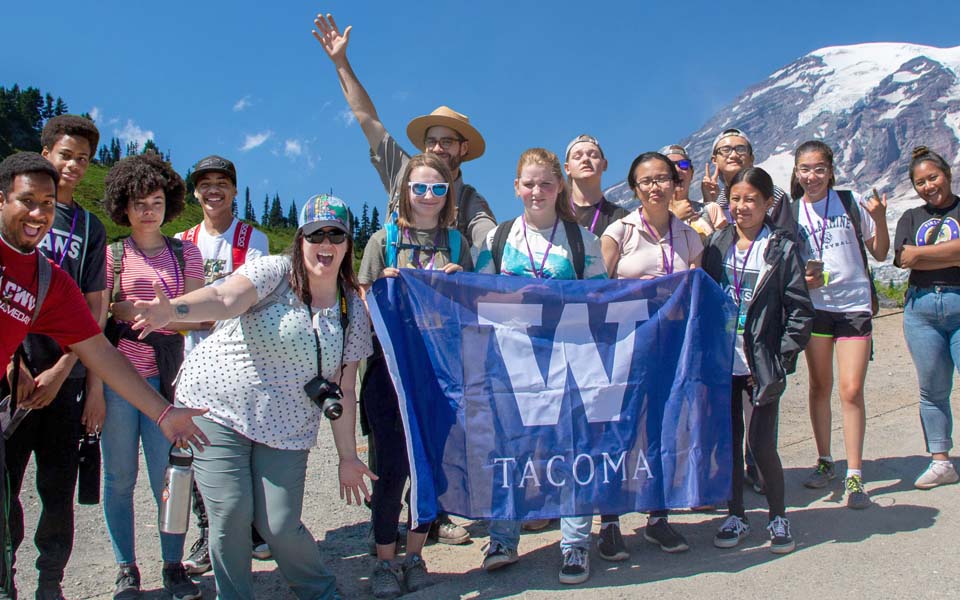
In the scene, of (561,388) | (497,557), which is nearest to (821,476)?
(561,388)

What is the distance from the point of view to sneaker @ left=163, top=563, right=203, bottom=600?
4.45m

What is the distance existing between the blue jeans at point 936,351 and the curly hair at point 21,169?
6.02 meters

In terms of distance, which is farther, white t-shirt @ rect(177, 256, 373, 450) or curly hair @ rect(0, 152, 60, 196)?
white t-shirt @ rect(177, 256, 373, 450)

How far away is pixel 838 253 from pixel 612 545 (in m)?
2.91

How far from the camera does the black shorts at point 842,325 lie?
18.7ft

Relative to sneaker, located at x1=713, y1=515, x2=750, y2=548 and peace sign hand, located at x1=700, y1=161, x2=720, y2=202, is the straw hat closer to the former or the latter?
peace sign hand, located at x1=700, y1=161, x2=720, y2=202

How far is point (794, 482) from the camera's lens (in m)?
6.32

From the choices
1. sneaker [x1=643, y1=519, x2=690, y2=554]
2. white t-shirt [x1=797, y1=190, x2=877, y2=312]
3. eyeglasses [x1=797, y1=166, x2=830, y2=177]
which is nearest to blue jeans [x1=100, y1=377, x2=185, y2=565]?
sneaker [x1=643, y1=519, x2=690, y2=554]

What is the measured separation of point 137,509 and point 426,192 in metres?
3.91

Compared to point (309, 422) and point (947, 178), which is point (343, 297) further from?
point (947, 178)

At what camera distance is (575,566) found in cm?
445

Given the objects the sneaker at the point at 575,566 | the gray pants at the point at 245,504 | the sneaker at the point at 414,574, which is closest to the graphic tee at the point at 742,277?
the sneaker at the point at 575,566

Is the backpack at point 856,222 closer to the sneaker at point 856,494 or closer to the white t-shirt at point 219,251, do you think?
the sneaker at point 856,494

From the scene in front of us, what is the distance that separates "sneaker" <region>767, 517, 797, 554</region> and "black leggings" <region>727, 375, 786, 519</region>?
0.05 metres
